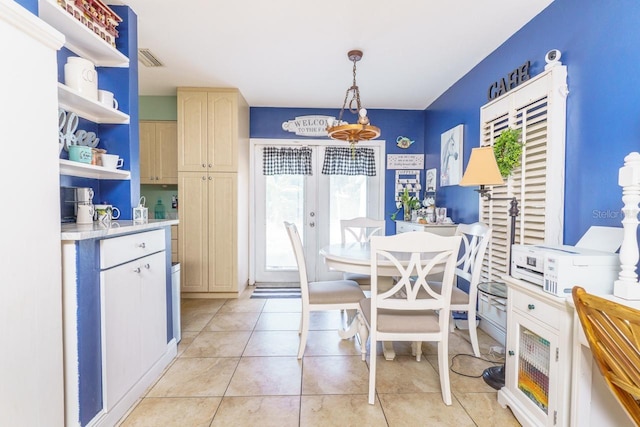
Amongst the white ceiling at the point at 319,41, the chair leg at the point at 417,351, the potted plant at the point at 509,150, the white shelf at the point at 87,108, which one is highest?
the white ceiling at the point at 319,41

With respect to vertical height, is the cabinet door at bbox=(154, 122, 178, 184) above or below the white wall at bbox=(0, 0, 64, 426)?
above

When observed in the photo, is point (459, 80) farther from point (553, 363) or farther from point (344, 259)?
point (553, 363)

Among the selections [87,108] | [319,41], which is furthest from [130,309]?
[319,41]

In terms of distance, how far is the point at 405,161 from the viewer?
14.1 feet

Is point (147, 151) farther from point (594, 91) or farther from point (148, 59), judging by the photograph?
point (594, 91)

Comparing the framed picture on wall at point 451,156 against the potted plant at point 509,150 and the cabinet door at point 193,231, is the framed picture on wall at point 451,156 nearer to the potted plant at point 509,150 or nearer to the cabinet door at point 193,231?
the potted plant at point 509,150

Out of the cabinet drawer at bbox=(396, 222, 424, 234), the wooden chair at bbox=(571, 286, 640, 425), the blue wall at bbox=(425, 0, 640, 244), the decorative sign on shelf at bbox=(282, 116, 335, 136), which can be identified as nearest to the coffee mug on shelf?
the wooden chair at bbox=(571, 286, 640, 425)

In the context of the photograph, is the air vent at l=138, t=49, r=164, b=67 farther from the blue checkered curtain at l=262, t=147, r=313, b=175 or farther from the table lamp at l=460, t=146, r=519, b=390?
the table lamp at l=460, t=146, r=519, b=390

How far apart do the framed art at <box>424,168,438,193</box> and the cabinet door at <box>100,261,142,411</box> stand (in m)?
3.40

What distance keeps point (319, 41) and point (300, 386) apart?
2507mm

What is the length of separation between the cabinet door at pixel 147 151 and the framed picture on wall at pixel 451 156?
3466mm

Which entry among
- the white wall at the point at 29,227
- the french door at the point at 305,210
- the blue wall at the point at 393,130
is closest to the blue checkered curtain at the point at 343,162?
the french door at the point at 305,210

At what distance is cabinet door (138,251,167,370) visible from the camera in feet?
5.92

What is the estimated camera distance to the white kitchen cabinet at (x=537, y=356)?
129 centimetres
